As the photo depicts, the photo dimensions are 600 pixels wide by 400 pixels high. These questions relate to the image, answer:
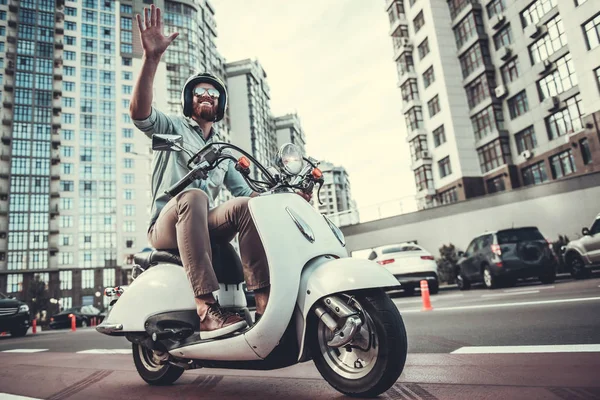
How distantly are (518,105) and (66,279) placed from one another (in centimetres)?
5718

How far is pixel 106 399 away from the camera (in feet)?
8.53

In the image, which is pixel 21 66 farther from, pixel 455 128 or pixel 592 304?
pixel 592 304

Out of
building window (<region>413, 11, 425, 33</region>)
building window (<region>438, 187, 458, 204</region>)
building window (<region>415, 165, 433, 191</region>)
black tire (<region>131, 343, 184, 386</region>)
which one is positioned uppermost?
building window (<region>413, 11, 425, 33</region>)

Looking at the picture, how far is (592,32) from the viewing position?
2248 centimetres

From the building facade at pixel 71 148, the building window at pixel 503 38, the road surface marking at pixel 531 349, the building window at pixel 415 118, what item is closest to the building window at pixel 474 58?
the building window at pixel 503 38

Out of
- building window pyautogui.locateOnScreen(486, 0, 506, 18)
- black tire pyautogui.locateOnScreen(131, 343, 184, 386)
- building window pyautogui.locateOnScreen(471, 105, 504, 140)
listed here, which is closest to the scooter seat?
black tire pyautogui.locateOnScreen(131, 343, 184, 386)

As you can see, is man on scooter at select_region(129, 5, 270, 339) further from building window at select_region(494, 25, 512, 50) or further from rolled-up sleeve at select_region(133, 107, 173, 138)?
building window at select_region(494, 25, 512, 50)

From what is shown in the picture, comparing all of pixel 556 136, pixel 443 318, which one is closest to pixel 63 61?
pixel 556 136

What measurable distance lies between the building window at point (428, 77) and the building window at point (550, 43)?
8.14m

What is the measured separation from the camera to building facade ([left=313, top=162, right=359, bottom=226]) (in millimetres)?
3097

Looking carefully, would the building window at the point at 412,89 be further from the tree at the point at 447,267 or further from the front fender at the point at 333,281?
the front fender at the point at 333,281

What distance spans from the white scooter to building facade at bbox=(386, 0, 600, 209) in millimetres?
24302

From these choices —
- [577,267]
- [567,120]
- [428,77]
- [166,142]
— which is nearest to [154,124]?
[166,142]

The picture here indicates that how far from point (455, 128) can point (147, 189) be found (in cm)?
4580
